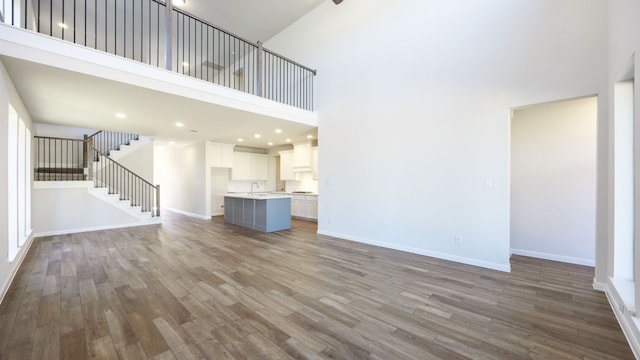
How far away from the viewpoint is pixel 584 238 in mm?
3715

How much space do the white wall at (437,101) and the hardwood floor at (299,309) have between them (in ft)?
2.43

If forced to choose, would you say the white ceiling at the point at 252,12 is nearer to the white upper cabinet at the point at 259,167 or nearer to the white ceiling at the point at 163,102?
the white ceiling at the point at 163,102

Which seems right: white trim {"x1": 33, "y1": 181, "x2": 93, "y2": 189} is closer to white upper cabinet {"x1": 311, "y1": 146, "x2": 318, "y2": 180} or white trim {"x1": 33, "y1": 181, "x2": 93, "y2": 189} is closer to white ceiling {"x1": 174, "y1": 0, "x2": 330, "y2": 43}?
white ceiling {"x1": 174, "y1": 0, "x2": 330, "y2": 43}

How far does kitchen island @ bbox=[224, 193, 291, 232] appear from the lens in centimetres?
589

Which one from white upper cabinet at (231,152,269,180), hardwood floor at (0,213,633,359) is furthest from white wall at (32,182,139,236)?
white upper cabinet at (231,152,269,180)

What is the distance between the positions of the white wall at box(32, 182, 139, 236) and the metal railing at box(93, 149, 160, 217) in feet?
1.54

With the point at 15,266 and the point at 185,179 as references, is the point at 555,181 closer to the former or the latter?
the point at 15,266

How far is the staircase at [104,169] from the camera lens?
625cm

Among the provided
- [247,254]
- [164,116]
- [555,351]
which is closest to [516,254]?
[555,351]

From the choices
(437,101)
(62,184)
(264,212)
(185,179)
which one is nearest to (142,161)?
(185,179)

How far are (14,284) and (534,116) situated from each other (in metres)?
7.56

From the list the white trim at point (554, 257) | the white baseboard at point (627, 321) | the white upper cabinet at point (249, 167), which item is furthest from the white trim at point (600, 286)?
the white upper cabinet at point (249, 167)

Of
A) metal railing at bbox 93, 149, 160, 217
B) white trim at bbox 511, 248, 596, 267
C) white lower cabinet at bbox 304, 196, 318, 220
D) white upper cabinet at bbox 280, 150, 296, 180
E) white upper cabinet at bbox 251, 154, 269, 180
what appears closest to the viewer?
white trim at bbox 511, 248, 596, 267

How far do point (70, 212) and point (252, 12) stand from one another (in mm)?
6400
